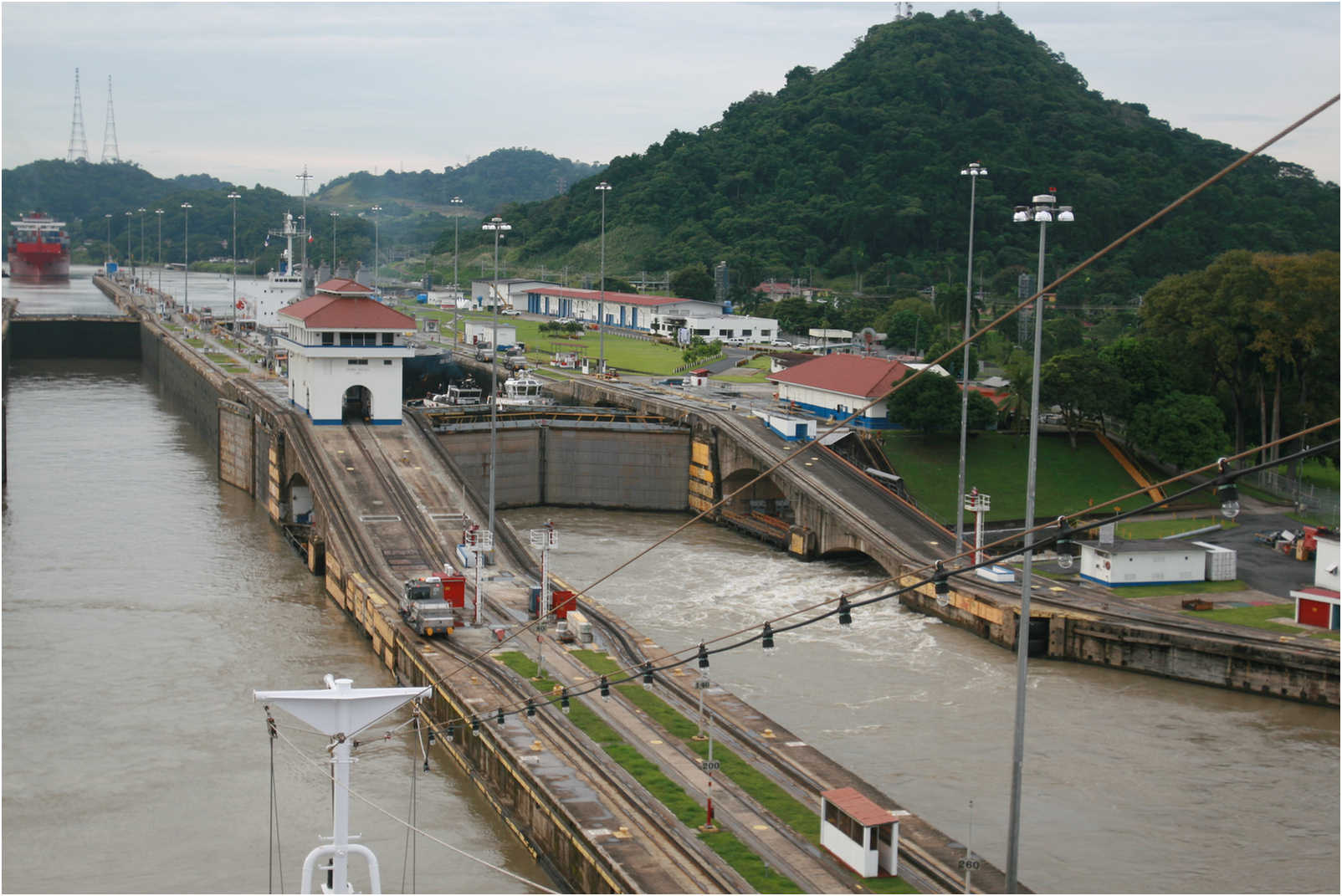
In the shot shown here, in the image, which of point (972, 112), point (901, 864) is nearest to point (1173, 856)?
point (901, 864)

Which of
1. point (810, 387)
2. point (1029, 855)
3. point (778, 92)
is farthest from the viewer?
point (778, 92)

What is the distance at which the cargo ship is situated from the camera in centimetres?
16338

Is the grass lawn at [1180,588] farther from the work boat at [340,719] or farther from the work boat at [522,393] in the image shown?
the work boat at [522,393]

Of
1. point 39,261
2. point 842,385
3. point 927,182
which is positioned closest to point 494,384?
point 842,385

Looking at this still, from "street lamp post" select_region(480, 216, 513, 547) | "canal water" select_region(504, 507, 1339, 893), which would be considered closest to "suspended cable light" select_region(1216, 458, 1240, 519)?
"canal water" select_region(504, 507, 1339, 893)

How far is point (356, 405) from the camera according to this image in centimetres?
4684

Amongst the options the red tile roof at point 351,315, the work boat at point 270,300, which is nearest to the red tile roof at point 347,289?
the red tile roof at point 351,315

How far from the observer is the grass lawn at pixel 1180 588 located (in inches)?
1308

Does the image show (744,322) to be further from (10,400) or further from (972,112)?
(972,112)

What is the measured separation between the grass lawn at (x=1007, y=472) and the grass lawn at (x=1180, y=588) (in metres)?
7.36

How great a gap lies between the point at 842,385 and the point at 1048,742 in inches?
979

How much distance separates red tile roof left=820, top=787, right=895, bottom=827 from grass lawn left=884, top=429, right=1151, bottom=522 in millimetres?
23806

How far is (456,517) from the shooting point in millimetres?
37812

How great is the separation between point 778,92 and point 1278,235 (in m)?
68.0
